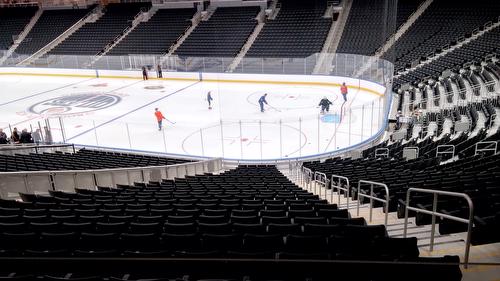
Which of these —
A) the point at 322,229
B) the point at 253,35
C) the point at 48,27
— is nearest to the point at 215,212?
the point at 322,229

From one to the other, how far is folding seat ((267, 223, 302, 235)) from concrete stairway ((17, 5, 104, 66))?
34327 mm

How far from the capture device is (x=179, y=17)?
35.8 m

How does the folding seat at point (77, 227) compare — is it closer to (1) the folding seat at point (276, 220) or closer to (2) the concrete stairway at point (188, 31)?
(1) the folding seat at point (276, 220)

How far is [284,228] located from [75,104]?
67.1 ft

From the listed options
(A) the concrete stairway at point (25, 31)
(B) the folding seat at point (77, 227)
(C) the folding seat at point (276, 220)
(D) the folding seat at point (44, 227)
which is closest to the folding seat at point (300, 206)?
(C) the folding seat at point (276, 220)

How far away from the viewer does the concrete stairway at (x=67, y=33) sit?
3428cm

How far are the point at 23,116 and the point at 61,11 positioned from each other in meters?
24.2

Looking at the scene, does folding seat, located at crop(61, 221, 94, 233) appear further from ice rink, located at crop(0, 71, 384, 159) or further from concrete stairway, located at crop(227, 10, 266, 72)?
concrete stairway, located at crop(227, 10, 266, 72)

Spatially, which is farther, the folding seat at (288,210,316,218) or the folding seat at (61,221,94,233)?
the folding seat at (288,210,316,218)

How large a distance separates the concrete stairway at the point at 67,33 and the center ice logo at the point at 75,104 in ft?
40.4

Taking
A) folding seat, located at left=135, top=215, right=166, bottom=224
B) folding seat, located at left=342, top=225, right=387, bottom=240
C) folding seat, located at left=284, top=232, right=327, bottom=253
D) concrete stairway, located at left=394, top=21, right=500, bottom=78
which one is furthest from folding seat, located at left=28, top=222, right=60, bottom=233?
concrete stairway, located at left=394, top=21, right=500, bottom=78

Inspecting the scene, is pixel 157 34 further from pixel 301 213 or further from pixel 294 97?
pixel 301 213

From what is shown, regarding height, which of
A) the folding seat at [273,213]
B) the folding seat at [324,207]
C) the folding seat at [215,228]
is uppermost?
the folding seat at [215,228]

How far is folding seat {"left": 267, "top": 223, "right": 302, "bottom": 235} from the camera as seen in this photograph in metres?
4.53
